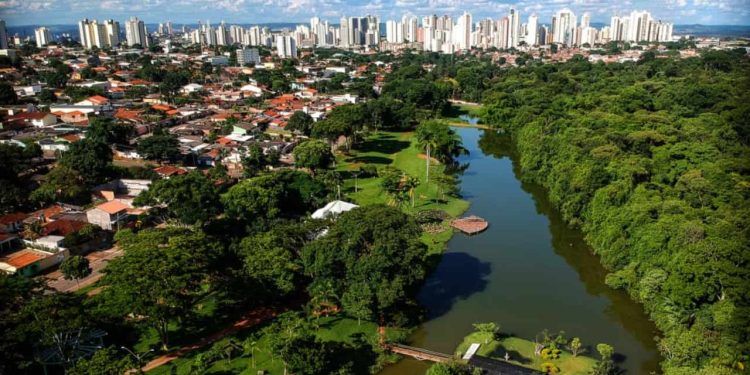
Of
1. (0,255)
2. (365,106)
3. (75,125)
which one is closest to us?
(0,255)

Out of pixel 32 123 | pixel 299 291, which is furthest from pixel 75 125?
pixel 299 291

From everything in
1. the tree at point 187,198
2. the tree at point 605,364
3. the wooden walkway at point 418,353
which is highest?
the tree at point 187,198

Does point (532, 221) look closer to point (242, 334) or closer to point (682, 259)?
point (682, 259)

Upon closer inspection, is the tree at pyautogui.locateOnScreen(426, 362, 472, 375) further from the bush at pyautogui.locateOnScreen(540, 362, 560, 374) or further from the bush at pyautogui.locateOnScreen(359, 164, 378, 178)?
the bush at pyautogui.locateOnScreen(359, 164, 378, 178)

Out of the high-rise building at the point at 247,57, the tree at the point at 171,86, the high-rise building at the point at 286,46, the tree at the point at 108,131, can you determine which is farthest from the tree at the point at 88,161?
the high-rise building at the point at 286,46

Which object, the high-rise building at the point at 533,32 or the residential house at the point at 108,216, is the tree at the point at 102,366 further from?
the high-rise building at the point at 533,32

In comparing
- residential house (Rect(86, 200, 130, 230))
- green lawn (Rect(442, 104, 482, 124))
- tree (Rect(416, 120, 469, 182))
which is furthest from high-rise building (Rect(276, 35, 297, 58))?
residential house (Rect(86, 200, 130, 230))
